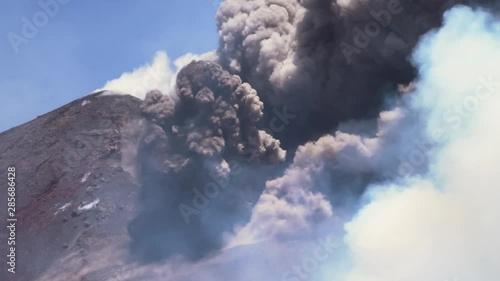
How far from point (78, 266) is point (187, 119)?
11590 millimetres

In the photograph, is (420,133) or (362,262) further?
(420,133)

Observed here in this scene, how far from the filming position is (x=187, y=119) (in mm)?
37438

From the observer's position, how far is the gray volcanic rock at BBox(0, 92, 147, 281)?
128 feet

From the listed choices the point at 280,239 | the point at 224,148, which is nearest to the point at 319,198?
the point at 280,239

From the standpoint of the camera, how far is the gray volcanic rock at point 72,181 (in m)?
Result: 38.9

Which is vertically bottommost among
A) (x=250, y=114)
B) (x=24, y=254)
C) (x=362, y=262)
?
(x=362, y=262)

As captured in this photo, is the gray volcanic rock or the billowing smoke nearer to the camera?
the billowing smoke

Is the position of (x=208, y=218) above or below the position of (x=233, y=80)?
below

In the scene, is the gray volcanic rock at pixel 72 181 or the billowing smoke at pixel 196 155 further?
the gray volcanic rock at pixel 72 181

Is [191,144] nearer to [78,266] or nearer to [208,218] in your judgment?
[208,218]

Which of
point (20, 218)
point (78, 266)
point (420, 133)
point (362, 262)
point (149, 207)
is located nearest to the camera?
point (362, 262)

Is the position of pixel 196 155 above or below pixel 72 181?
below

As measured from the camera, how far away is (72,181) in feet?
148

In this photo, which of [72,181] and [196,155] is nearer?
[196,155]
